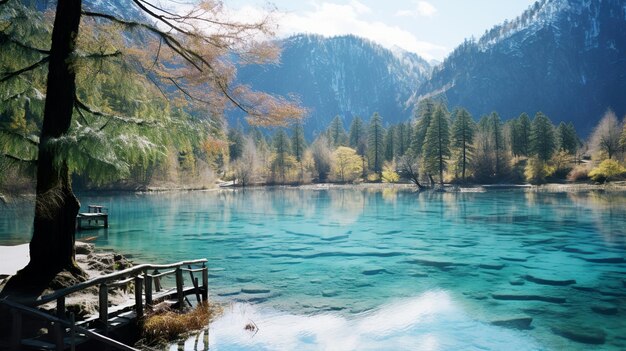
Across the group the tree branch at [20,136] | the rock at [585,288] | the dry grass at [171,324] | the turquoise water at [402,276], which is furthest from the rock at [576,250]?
the tree branch at [20,136]

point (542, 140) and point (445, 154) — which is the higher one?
point (542, 140)

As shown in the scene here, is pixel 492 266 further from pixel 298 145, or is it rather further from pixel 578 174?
pixel 298 145

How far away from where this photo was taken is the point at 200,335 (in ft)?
34.1

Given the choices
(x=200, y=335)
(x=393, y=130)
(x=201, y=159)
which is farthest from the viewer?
(x=393, y=130)

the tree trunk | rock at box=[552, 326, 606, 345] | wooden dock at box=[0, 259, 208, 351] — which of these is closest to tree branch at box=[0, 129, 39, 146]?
the tree trunk

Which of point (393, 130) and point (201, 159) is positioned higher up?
point (393, 130)

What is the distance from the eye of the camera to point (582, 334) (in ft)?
36.2

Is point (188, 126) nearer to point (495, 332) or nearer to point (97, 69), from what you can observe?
point (97, 69)

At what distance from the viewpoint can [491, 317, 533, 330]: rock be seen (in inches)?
459

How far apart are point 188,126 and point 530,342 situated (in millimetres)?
9105

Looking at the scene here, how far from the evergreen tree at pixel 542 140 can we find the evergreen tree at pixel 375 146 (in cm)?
3155

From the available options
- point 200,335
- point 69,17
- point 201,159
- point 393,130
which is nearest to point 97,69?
point 69,17

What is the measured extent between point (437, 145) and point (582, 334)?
71.1 metres

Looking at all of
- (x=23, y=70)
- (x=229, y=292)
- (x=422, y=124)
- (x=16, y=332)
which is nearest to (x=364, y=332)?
(x=229, y=292)
